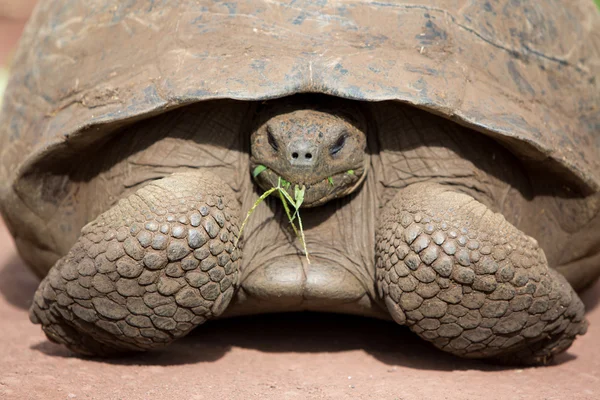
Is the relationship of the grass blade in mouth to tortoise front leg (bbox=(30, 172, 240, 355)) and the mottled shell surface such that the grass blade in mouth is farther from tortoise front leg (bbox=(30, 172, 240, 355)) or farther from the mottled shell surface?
the mottled shell surface

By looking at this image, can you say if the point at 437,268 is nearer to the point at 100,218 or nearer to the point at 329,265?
the point at 329,265

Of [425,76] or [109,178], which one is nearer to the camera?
[425,76]

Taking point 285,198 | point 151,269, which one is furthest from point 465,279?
point 151,269

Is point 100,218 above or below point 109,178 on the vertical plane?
below

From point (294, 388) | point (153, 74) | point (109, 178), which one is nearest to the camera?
point (294, 388)

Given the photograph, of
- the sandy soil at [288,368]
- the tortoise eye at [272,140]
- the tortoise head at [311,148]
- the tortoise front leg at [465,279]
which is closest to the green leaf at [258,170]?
the tortoise head at [311,148]

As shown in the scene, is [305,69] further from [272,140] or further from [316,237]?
[316,237]

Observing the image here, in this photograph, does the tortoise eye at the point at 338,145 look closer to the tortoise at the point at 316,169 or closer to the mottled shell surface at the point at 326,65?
the tortoise at the point at 316,169

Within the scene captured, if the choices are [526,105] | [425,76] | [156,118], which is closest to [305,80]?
[425,76]
